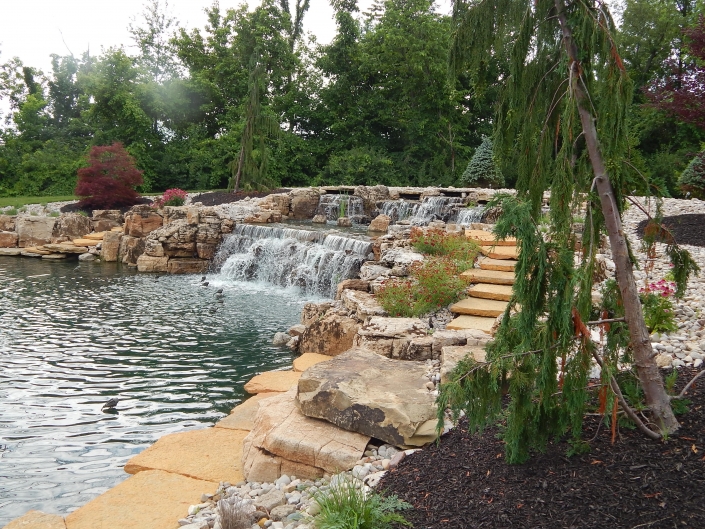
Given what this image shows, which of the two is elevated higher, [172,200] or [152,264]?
[172,200]

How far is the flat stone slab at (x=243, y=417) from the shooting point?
16.4ft

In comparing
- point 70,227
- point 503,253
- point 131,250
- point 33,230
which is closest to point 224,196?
point 70,227

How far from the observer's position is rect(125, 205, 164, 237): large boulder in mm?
16094

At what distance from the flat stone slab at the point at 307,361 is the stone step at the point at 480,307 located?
1.74 m

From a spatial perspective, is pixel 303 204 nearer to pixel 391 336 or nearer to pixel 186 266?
pixel 186 266

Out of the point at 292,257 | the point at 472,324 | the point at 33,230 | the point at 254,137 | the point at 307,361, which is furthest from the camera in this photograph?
the point at 254,137

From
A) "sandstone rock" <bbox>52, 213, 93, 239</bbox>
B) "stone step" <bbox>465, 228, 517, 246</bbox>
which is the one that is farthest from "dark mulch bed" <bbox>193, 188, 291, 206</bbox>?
"stone step" <bbox>465, 228, 517, 246</bbox>

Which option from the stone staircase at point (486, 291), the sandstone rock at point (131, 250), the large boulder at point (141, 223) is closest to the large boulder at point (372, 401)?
the stone staircase at point (486, 291)

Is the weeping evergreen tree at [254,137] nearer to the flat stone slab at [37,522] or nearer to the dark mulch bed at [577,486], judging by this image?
the flat stone slab at [37,522]

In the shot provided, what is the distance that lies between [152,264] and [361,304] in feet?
29.6

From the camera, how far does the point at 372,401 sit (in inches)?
156

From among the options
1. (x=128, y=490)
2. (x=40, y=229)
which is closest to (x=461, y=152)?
(x=40, y=229)

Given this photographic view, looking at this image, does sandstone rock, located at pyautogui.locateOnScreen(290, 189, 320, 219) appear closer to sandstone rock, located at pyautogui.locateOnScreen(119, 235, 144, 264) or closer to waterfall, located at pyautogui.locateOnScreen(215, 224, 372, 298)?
waterfall, located at pyautogui.locateOnScreen(215, 224, 372, 298)

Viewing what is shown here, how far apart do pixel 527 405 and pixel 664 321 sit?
3.14m
